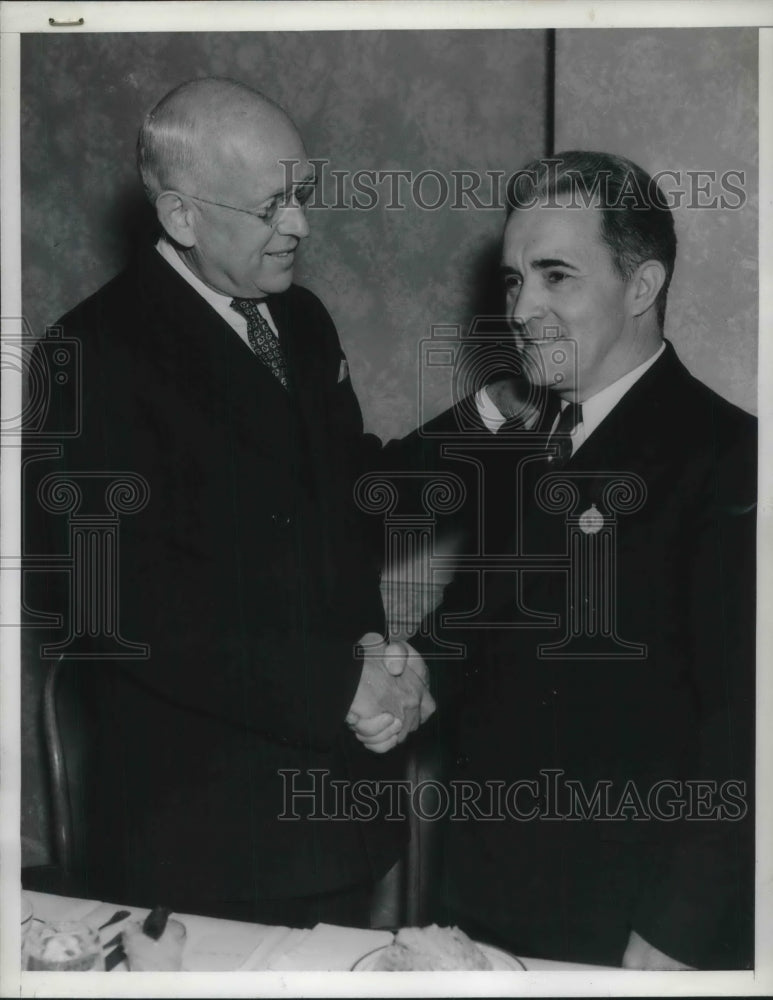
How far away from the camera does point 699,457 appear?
1919mm

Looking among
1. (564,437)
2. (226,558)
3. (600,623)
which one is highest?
(564,437)

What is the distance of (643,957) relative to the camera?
6.33 feet

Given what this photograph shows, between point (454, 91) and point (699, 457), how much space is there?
78 centimetres

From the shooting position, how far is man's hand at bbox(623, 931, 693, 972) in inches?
75.9

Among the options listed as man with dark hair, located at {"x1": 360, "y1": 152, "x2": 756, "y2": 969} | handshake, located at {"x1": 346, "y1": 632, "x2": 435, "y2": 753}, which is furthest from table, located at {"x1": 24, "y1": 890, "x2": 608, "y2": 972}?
handshake, located at {"x1": 346, "y1": 632, "x2": 435, "y2": 753}

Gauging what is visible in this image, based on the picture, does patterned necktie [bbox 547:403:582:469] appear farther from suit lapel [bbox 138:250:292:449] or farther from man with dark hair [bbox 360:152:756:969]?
suit lapel [bbox 138:250:292:449]

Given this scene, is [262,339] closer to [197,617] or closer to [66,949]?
[197,617]

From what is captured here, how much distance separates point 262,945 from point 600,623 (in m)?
0.82

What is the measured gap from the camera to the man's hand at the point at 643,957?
193 cm

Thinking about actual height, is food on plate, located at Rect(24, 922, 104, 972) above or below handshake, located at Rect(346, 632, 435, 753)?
below

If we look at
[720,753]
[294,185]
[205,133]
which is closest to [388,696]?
[720,753]

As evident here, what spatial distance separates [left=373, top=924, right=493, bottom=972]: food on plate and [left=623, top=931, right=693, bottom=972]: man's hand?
25cm

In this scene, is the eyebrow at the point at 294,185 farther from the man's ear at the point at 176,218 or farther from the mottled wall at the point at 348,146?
the man's ear at the point at 176,218

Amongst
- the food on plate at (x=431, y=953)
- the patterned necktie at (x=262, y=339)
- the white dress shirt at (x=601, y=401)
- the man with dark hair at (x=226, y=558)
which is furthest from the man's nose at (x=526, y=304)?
the food on plate at (x=431, y=953)
